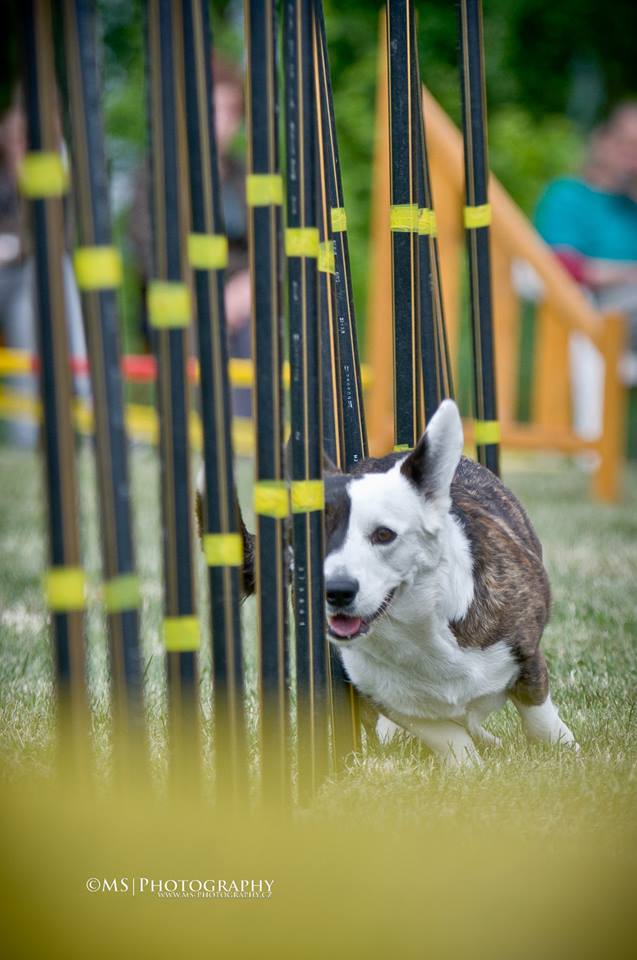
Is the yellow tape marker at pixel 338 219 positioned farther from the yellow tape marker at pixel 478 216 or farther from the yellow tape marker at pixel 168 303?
the yellow tape marker at pixel 168 303

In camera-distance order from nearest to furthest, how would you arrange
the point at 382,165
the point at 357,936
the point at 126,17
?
1. the point at 357,936
2. the point at 382,165
3. the point at 126,17

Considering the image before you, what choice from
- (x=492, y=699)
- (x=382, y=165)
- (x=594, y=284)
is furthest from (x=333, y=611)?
(x=594, y=284)

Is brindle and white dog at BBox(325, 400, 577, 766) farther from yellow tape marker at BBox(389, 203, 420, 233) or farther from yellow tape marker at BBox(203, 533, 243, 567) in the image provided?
yellow tape marker at BBox(389, 203, 420, 233)

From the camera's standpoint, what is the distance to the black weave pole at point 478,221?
3133mm

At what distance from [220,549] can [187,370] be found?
0.33 metres

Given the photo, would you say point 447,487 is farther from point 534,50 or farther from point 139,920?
point 534,50

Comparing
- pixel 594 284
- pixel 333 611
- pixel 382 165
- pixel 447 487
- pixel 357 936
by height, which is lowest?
pixel 357 936

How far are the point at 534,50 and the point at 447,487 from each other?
597 inches

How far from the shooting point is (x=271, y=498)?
2.35 m

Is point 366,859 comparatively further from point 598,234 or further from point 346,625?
point 598,234

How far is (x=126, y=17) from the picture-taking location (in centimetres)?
1441

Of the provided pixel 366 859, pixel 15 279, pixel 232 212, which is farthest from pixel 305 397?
pixel 15 279

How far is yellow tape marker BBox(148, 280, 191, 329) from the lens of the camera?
2127mm

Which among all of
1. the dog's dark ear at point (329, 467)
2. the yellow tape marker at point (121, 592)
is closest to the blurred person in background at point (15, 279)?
the dog's dark ear at point (329, 467)
